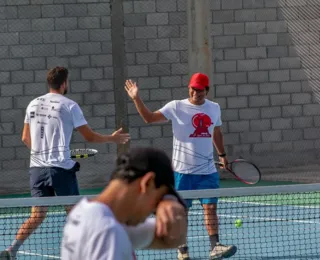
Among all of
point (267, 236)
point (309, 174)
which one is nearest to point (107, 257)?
point (267, 236)

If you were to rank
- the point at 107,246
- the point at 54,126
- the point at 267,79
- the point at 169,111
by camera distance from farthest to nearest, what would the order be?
the point at 267,79
the point at 169,111
the point at 54,126
the point at 107,246

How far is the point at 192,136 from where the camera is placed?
834 cm

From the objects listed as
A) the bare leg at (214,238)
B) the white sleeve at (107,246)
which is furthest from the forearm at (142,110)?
the white sleeve at (107,246)

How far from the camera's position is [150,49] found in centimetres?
1440

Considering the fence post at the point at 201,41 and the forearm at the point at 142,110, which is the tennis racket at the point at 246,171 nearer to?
the forearm at the point at 142,110

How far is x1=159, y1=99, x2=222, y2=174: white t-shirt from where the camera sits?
8328 millimetres

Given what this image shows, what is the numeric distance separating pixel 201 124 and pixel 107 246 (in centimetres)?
580

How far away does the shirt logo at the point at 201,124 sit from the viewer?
8.33 meters

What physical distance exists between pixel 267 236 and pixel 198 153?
5.47 ft

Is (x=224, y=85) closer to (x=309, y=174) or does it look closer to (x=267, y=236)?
(x=309, y=174)

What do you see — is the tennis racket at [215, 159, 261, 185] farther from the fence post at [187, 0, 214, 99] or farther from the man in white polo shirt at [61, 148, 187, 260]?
the man in white polo shirt at [61, 148, 187, 260]

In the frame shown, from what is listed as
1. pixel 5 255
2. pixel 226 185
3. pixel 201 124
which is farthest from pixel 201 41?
pixel 5 255

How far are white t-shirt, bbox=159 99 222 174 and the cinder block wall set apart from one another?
5917 mm

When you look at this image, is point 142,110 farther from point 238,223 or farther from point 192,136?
point 238,223
